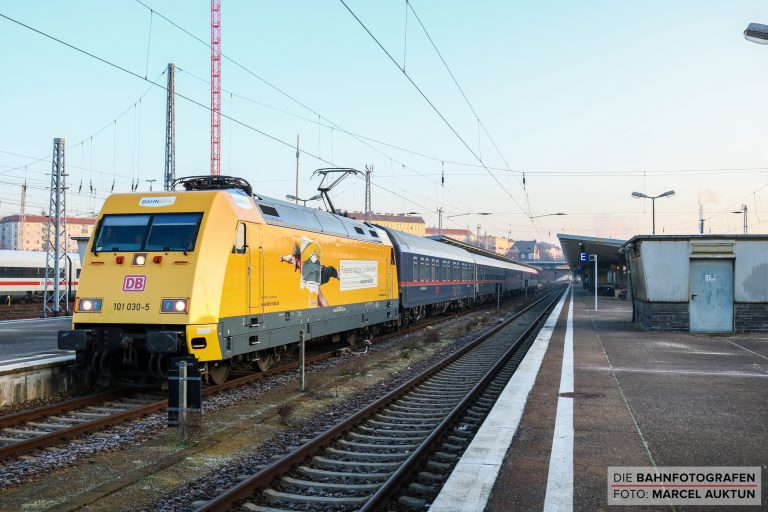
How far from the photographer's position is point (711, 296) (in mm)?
Answer: 20172

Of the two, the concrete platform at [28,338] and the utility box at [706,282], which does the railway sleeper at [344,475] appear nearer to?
the concrete platform at [28,338]

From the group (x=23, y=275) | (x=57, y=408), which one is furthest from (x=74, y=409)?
(x=23, y=275)

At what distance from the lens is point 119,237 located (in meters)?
10.9

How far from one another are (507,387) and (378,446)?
3.98 meters

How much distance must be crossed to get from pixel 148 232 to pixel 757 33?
38.8 ft

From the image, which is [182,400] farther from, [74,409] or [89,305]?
[89,305]

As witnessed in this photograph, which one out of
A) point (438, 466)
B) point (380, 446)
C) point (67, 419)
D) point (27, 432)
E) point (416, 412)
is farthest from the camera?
point (416, 412)

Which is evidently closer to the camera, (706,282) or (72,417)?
(72,417)

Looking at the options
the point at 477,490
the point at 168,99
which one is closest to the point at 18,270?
the point at 168,99

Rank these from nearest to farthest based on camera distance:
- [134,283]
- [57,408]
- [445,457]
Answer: [445,457]
[57,408]
[134,283]

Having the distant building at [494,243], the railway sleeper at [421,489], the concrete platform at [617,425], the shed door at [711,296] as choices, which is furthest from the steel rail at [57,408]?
the distant building at [494,243]

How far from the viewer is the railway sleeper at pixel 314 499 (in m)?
5.87

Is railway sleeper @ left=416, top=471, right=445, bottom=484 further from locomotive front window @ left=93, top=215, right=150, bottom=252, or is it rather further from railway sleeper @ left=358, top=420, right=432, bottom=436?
locomotive front window @ left=93, top=215, right=150, bottom=252

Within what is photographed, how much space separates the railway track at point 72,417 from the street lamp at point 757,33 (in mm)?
11686
